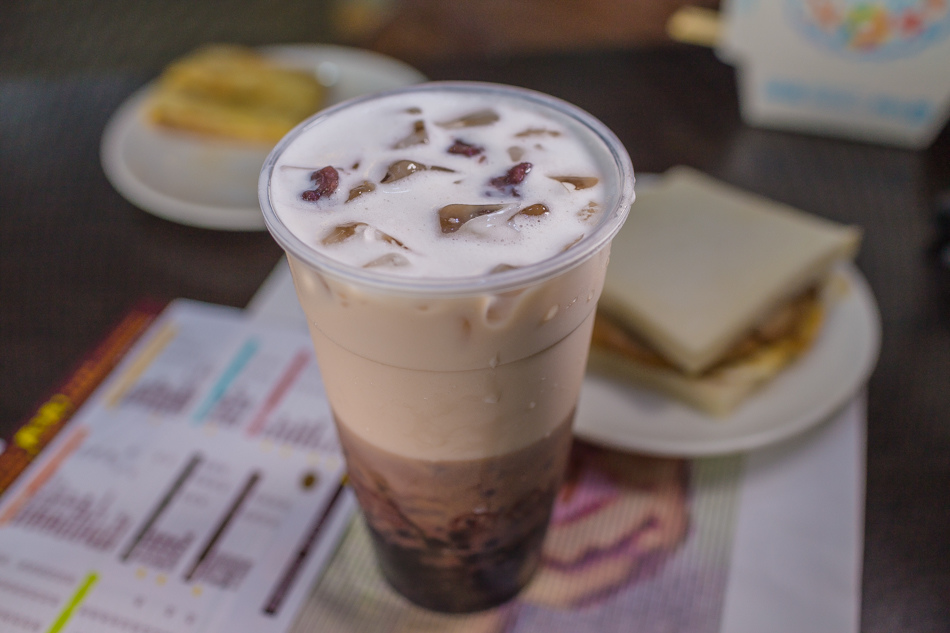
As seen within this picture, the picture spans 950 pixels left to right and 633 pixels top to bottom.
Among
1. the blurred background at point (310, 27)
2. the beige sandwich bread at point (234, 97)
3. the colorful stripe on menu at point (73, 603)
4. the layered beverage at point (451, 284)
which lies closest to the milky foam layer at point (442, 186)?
the layered beverage at point (451, 284)

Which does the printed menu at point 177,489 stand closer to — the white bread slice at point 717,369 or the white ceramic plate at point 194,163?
the white ceramic plate at point 194,163

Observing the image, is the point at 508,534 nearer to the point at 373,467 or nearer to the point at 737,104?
the point at 373,467

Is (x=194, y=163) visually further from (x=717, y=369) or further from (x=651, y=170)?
(x=717, y=369)

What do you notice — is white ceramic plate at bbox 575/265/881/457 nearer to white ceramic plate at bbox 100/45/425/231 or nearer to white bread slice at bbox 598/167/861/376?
white bread slice at bbox 598/167/861/376

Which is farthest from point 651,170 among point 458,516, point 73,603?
point 73,603

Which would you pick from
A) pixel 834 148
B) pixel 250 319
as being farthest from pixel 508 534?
pixel 834 148

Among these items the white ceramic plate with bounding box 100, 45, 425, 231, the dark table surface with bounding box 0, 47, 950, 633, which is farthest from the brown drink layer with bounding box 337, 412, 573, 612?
the white ceramic plate with bounding box 100, 45, 425, 231
